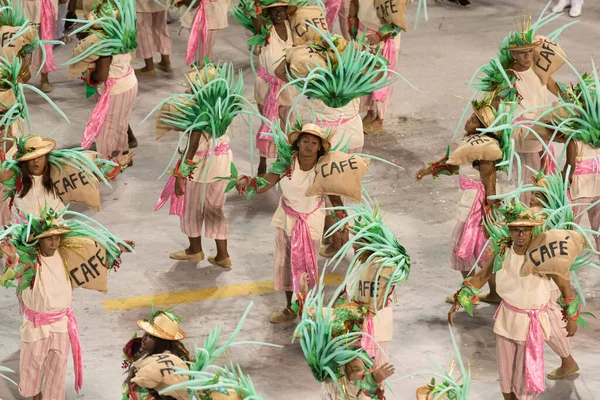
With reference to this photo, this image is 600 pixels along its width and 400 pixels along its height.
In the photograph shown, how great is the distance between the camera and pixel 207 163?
29.4 ft

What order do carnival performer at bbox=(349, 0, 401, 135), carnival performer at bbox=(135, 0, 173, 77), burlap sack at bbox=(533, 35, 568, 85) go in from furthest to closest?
carnival performer at bbox=(135, 0, 173, 77) → carnival performer at bbox=(349, 0, 401, 135) → burlap sack at bbox=(533, 35, 568, 85)

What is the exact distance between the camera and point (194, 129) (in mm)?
8867

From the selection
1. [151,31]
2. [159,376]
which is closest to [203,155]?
[159,376]

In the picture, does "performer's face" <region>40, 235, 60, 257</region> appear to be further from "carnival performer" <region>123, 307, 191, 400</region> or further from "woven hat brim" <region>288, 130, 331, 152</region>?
"woven hat brim" <region>288, 130, 331, 152</region>

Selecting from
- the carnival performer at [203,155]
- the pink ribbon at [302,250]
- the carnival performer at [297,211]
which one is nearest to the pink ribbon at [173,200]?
the carnival performer at [203,155]

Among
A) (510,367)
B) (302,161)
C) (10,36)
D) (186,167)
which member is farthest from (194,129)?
(510,367)

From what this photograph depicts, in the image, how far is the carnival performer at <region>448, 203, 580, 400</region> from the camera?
24.2 feet

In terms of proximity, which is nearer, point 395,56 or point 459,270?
point 459,270

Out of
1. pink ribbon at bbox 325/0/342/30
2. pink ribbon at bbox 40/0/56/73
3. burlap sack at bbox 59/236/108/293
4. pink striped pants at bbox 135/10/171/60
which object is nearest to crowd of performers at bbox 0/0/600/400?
burlap sack at bbox 59/236/108/293

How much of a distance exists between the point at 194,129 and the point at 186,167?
250mm

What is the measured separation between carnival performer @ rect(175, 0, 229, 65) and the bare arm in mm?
3563

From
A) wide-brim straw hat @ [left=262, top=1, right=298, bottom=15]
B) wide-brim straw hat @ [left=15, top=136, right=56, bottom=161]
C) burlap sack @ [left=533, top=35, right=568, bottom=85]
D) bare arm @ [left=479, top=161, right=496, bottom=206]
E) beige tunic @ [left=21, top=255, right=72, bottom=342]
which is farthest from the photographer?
wide-brim straw hat @ [left=262, top=1, right=298, bottom=15]

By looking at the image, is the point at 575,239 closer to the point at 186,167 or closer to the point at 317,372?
the point at 317,372

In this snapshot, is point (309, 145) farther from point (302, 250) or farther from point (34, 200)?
point (34, 200)
